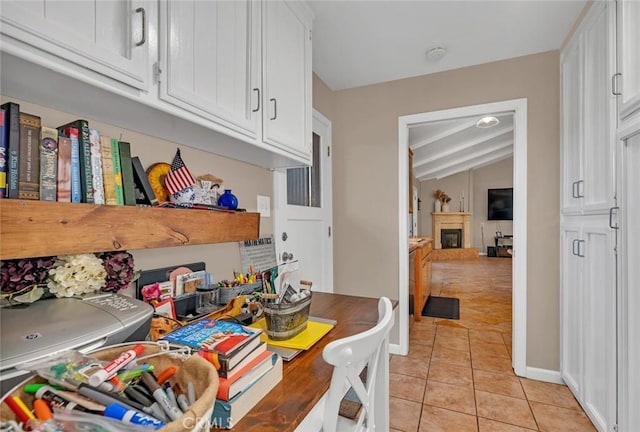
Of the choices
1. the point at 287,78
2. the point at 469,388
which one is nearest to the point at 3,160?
the point at 287,78

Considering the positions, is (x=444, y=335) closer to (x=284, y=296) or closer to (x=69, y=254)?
(x=284, y=296)

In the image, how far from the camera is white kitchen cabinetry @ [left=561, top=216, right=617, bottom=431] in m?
1.43

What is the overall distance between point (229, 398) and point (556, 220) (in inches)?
95.6

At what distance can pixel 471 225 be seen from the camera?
30.6 feet

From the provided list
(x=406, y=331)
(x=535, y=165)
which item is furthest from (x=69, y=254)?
(x=535, y=165)

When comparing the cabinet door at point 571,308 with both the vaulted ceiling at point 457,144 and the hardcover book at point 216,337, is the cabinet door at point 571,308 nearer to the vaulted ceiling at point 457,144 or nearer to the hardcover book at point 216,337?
the vaulted ceiling at point 457,144

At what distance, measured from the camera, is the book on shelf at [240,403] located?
63 centimetres

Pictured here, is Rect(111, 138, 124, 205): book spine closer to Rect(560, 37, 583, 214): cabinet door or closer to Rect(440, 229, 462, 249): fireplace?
Rect(560, 37, 583, 214): cabinet door

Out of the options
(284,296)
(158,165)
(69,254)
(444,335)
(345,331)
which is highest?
(158,165)

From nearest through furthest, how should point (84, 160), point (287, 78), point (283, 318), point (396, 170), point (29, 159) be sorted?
point (29, 159) → point (84, 160) → point (283, 318) → point (287, 78) → point (396, 170)

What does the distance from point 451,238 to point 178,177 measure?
912cm

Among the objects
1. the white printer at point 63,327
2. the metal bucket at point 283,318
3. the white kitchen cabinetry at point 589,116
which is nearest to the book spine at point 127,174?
the white printer at point 63,327

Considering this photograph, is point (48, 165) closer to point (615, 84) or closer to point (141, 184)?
point (141, 184)

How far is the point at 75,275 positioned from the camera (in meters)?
0.81
